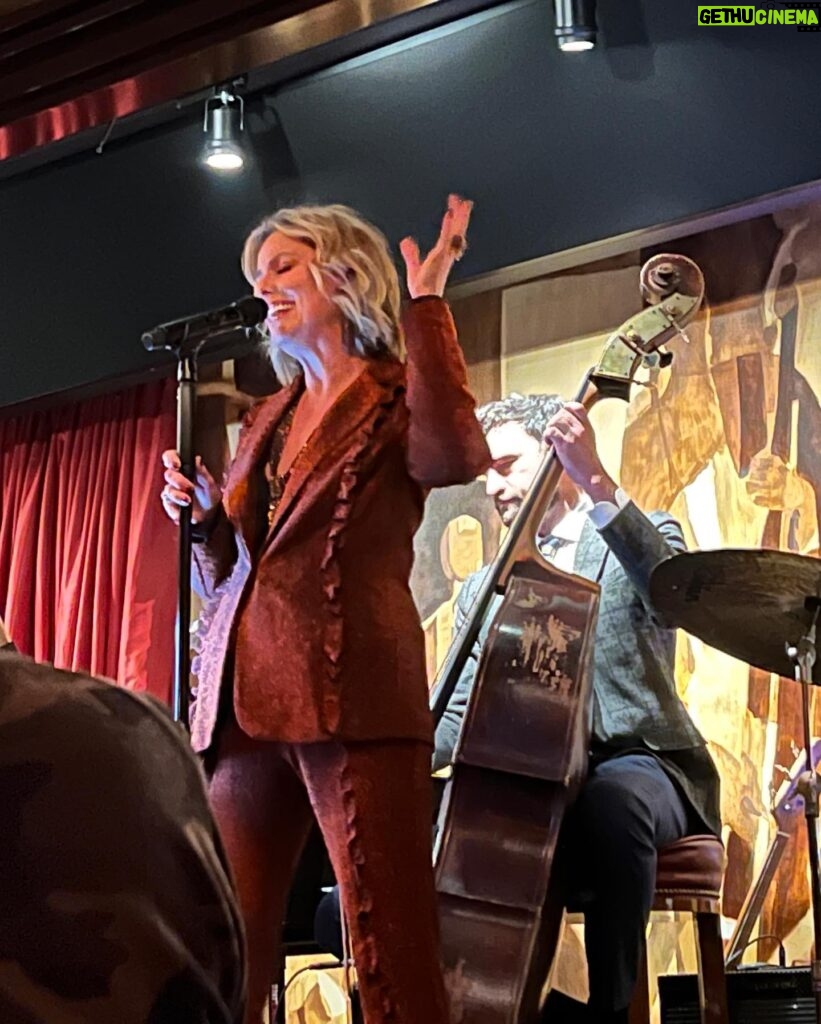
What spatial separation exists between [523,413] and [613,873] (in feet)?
3.78

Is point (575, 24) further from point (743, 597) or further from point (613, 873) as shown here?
point (613, 873)

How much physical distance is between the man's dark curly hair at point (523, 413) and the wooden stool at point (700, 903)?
942 millimetres

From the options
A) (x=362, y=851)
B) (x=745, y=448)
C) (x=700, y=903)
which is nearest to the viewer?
(x=362, y=851)

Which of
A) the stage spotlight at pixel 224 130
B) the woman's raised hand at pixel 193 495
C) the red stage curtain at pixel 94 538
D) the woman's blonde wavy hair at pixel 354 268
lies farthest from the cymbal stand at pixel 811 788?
the red stage curtain at pixel 94 538

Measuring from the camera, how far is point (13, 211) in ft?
13.4

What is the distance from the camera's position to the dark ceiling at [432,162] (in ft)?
9.62

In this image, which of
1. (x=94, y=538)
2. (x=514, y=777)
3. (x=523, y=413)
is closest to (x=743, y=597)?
(x=514, y=777)

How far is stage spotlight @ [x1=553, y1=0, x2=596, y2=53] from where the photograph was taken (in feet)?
9.95

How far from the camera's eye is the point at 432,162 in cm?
333

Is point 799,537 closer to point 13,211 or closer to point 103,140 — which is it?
point 103,140

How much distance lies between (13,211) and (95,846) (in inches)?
151

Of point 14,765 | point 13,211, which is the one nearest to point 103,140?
point 13,211

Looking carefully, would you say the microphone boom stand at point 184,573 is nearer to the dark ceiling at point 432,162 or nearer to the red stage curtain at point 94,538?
the dark ceiling at point 432,162

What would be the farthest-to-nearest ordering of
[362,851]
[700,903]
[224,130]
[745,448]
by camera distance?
[224,130] → [745,448] → [700,903] → [362,851]
